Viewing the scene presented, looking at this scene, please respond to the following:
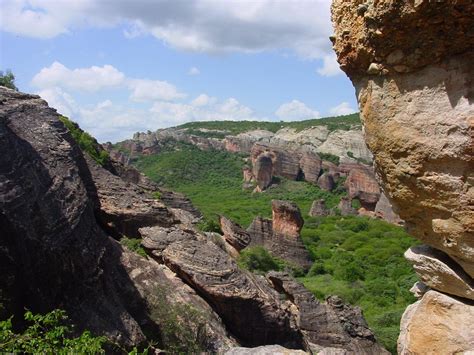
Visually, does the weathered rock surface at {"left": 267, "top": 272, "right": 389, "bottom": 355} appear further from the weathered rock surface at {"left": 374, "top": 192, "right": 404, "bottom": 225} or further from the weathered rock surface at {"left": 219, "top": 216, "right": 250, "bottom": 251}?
the weathered rock surface at {"left": 374, "top": 192, "right": 404, "bottom": 225}

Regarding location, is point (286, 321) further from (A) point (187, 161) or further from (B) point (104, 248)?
(A) point (187, 161)

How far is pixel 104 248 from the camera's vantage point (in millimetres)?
12289

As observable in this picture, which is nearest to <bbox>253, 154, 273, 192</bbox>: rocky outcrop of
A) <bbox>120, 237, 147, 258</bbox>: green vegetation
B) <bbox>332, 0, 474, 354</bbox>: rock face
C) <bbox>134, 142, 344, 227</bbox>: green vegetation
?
<bbox>134, 142, 344, 227</bbox>: green vegetation

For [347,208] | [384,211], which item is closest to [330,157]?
[347,208]

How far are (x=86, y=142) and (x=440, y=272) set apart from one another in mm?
21821

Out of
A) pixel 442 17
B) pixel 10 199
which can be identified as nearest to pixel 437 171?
pixel 442 17

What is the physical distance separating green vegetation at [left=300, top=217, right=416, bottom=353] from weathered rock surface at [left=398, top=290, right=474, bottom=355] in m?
19.3

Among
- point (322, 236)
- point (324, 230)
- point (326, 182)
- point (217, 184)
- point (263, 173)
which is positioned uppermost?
point (263, 173)

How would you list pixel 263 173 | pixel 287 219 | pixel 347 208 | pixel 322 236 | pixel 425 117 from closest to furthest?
pixel 425 117
pixel 287 219
pixel 322 236
pixel 347 208
pixel 263 173

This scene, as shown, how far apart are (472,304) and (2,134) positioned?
29.1 feet

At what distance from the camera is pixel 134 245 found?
48.6ft

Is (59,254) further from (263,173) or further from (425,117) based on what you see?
(263,173)

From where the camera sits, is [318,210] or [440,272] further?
[318,210]

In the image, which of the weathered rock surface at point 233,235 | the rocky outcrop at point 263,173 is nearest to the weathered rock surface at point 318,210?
the rocky outcrop at point 263,173
